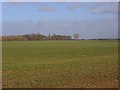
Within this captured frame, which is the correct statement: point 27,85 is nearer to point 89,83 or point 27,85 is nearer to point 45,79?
point 45,79

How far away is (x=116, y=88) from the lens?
11.8 meters

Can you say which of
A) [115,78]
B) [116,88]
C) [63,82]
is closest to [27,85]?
[63,82]

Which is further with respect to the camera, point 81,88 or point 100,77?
point 100,77

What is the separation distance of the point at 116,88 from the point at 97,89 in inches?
32.4

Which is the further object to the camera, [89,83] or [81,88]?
[89,83]

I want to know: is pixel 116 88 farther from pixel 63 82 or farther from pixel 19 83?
pixel 19 83

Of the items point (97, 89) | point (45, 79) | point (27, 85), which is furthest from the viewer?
point (45, 79)

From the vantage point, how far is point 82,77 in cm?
1494

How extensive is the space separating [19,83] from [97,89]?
139 inches

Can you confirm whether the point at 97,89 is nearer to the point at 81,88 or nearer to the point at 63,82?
the point at 81,88

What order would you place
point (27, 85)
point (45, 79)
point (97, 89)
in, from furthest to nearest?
1. point (45, 79)
2. point (27, 85)
3. point (97, 89)

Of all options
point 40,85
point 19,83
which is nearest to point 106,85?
point 40,85

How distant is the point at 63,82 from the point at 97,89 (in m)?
2.14

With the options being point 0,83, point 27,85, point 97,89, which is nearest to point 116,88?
point 97,89
